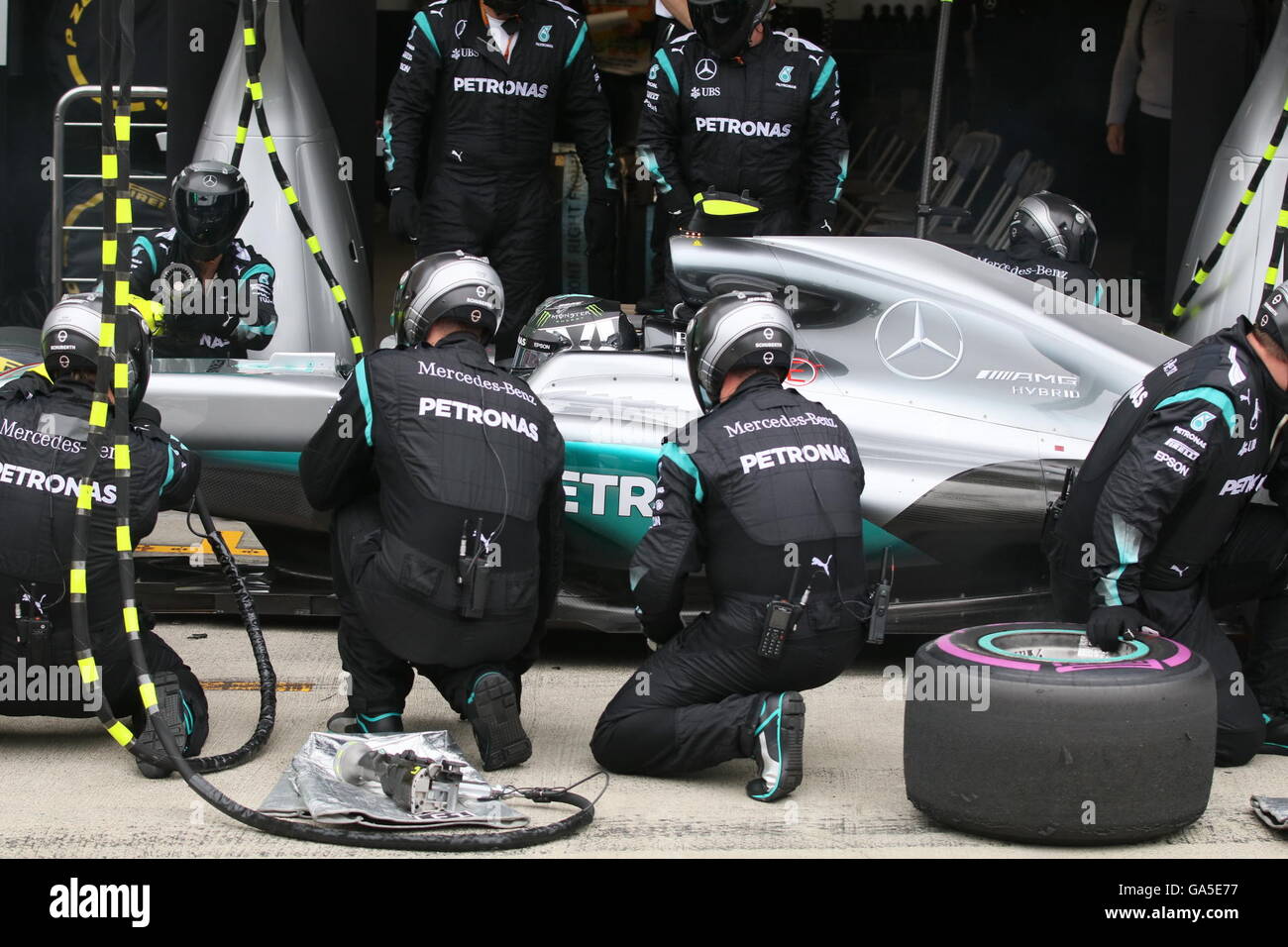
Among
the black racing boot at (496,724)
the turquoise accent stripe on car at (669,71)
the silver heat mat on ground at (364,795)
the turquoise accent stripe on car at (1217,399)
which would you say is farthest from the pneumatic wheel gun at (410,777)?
the turquoise accent stripe on car at (669,71)

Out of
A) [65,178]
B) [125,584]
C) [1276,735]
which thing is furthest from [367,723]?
[65,178]

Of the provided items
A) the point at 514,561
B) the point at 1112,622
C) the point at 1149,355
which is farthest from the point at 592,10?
the point at 1112,622

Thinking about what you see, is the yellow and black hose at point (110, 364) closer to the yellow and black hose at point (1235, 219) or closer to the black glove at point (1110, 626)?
the black glove at point (1110, 626)

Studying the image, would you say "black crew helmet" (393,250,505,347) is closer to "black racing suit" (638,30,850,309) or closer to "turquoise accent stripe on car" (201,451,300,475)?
"turquoise accent stripe on car" (201,451,300,475)

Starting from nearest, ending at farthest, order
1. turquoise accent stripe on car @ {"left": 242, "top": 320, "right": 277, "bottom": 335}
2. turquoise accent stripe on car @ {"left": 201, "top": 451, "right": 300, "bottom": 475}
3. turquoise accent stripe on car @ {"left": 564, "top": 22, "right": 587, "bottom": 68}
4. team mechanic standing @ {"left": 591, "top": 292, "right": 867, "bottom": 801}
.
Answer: team mechanic standing @ {"left": 591, "top": 292, "right": 867, "bottom": 801}, turquoise accent stripe on car @ {"left": 201, "top": 451, "right": 300, "bottom": 475}, turquoise accent stripe on car @ {"left": 242, "top": 320, "right": 277, "bottom": 335}, turquoise accent stripe on car @ {"left": 564, "top": 22, "right": 587, "bottom": 68}

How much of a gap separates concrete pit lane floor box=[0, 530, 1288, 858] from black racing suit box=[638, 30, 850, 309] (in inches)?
98.4

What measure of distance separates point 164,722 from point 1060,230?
4047 millimetres

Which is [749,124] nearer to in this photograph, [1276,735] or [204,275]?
[204,275]

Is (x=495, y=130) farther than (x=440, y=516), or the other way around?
(x=495, y=130)

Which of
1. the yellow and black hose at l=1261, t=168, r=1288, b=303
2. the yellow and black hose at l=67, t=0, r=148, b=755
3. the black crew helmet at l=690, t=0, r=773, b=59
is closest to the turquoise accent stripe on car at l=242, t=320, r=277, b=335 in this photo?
the black crew helmet at l=690, t=0, r=773, b=59

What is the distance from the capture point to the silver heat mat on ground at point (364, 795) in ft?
13.7

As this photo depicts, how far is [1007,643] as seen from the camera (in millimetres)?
4398

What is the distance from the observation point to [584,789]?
15.0 ft

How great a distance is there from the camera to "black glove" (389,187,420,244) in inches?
299
